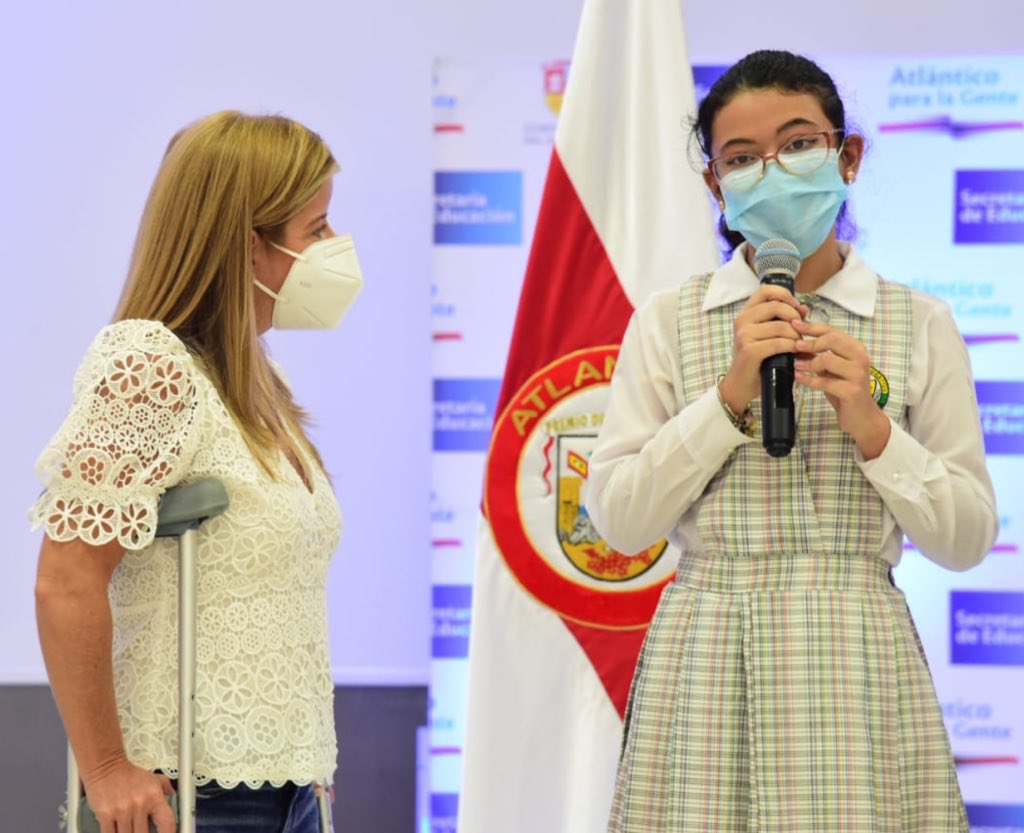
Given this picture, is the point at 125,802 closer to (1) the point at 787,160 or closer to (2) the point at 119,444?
(2) the point at 119,444

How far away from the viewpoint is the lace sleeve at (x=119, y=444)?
157cm

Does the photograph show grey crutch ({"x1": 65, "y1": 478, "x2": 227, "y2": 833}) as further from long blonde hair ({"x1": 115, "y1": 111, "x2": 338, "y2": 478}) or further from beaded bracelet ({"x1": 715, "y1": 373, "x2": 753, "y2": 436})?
beaded bracelet ({"x1": 715, "y1": 373, "x2": 753, "y2": 436})

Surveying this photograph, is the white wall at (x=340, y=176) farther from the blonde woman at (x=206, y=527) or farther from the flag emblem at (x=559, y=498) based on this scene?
the blonde woman at (x=206, y=527)

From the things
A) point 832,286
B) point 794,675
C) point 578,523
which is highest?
point 832,286

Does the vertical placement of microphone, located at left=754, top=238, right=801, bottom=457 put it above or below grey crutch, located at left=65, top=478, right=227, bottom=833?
above

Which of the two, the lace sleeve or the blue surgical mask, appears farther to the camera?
the blue surgical mask

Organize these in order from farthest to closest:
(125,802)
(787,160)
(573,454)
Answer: (573,454) < (787,160) < (125,802)

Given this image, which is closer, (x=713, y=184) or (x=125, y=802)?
(x=125, y=802)

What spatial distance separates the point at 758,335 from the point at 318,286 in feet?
2.17

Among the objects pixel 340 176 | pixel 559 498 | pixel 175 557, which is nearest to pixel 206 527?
pixel 175 557

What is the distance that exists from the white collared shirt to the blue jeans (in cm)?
55

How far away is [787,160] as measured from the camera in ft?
5.86

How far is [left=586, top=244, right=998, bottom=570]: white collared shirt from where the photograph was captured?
167cm

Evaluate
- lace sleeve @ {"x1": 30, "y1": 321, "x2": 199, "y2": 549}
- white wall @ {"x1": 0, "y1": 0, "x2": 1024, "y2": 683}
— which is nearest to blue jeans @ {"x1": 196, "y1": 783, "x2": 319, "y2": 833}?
lace sleeve @ {"x1": 30, "y1": 321, "x2": 199, "y2": 549}
